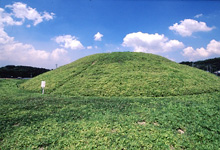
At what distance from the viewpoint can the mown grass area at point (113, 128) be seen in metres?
4.24

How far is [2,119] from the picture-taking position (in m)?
6.05

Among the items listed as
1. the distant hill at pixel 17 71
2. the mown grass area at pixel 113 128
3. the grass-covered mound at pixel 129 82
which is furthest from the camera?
the distant hill at pixel 17 71

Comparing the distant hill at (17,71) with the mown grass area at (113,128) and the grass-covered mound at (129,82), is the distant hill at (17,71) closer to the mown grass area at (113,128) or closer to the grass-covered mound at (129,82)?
the grass-covered mound at (129,82)

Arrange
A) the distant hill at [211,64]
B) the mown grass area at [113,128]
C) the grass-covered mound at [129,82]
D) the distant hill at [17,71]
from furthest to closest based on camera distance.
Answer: the distant hill at [211,64] → the distant hill at [17,71] → the grass-covered mound at [129,82] → the mown grass area at [113,128]

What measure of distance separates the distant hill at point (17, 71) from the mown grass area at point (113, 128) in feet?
174

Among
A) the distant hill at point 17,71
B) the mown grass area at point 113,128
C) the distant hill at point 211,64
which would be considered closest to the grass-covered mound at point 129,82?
the mown grass area at point 113,128

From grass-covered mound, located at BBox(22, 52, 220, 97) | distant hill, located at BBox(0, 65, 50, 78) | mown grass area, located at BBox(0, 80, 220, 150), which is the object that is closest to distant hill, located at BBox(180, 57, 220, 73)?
grass-covered mound, located at BBox(22, 52, 220, 97)

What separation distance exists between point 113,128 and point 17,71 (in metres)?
60.9

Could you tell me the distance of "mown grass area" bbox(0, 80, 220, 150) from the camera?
167 inches

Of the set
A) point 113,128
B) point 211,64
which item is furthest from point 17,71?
point 211,64

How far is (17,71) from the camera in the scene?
53812mm

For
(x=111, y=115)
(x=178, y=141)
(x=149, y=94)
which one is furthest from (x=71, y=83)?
(x=178, y=141)

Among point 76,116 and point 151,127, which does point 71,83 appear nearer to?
point 76,116

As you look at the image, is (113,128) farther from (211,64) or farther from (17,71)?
(211,64)
